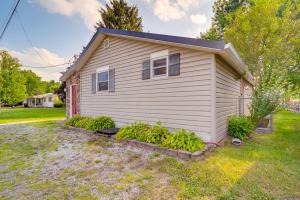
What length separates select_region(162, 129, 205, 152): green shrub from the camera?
4.49 metres

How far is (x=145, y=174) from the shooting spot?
11.1ft

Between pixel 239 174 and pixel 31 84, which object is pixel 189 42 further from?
pixel 31 84

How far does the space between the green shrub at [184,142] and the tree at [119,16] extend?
17.2 m

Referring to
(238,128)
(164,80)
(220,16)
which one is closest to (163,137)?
(164,80)

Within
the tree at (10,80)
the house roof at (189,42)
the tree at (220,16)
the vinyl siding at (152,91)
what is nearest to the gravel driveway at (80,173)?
the vinyl siding at (152,91)

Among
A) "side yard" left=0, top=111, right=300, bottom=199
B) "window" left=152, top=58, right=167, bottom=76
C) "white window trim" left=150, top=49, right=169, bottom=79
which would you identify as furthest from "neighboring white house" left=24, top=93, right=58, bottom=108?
"side yard" left=0, top=111, right=300, bottom=199

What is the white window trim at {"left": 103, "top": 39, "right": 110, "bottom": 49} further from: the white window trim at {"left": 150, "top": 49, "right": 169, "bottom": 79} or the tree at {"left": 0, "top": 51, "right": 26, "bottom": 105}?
the tree at {"left": 0, "top": 51, "right": 26, "bottom": 105}

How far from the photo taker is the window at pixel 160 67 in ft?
19.7

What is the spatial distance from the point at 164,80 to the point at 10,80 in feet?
126

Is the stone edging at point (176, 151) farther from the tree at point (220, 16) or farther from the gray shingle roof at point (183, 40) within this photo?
the tree at point (220, 16)

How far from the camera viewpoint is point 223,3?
18062 mm

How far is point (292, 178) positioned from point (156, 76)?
4.39 meters

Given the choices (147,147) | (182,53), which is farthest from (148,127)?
(182,53)

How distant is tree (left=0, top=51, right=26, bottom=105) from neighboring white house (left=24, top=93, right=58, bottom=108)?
472cm
